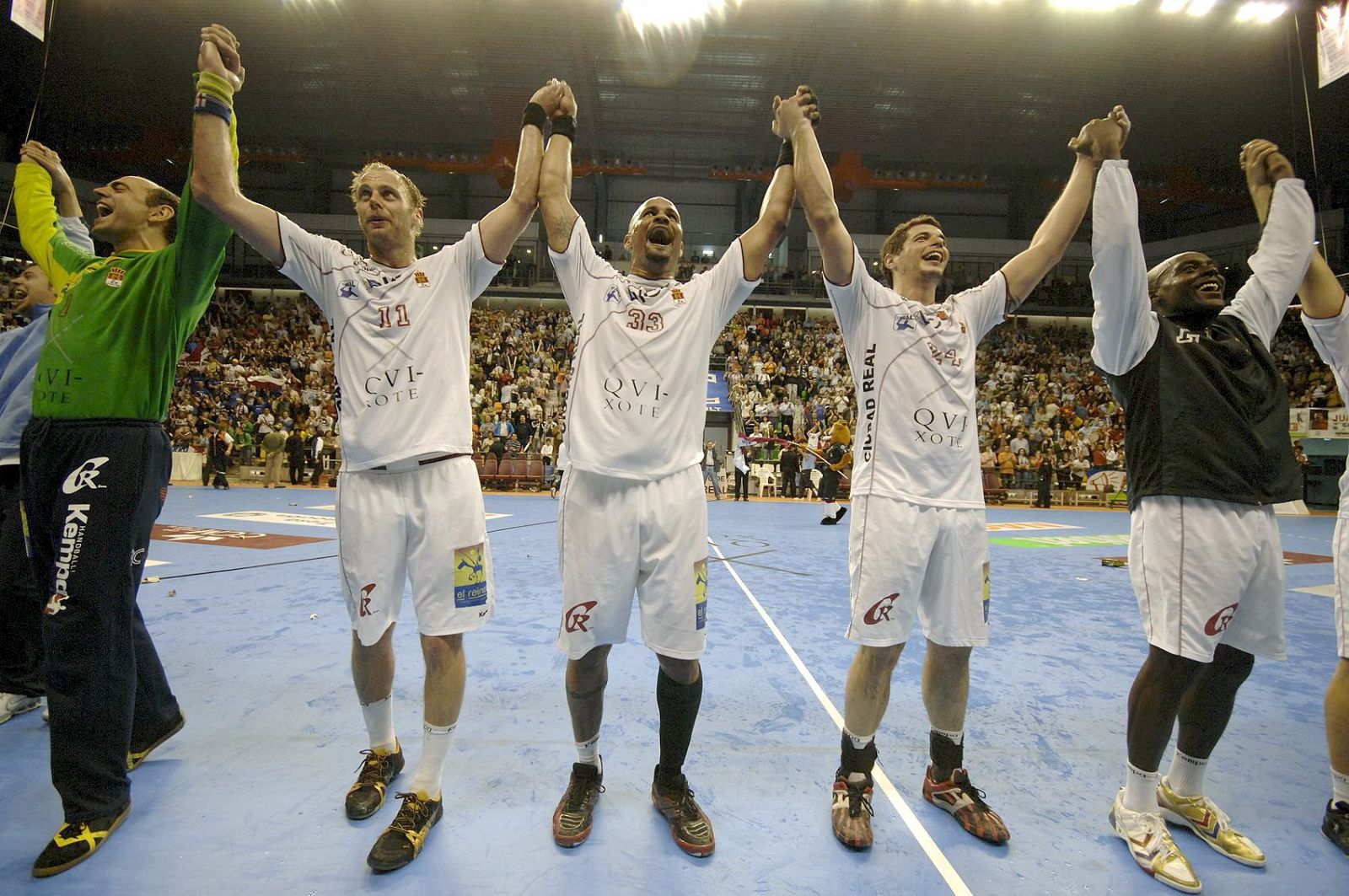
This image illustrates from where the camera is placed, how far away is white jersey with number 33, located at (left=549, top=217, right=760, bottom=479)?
2260mm

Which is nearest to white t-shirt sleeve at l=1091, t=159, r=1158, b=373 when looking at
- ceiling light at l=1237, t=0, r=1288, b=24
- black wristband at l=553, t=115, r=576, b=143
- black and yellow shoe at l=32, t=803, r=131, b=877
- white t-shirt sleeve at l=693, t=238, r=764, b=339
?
white t-shirt sleeve at l=693, t=238, r=764, b=339

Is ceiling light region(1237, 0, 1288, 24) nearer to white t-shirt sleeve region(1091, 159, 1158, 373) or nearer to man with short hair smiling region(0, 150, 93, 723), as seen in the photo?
white t-shirt sleeve region(1091, 159, 1158, 373)

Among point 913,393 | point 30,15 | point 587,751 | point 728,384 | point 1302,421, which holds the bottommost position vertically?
point 587,751

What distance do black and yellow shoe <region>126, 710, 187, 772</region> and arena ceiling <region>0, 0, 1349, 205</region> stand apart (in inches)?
781

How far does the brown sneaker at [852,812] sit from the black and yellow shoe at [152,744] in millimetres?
2600

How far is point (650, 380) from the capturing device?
2.32m

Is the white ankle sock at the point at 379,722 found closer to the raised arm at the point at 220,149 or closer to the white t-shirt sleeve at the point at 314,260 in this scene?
the white t-shirt sleeve at the point at 314,260

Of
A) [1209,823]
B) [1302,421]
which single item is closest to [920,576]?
[1209,823]

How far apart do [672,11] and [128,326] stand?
19.7m

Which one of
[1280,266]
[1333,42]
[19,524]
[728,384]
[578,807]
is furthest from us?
[728,384]

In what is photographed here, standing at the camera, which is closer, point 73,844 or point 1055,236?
point 73,844

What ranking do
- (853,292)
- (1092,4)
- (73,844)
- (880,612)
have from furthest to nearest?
(1092,4), (853,292), (880,612), (73,844)

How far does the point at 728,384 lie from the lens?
2445 cm

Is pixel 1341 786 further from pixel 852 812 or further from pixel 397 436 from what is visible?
pixel 397 436
